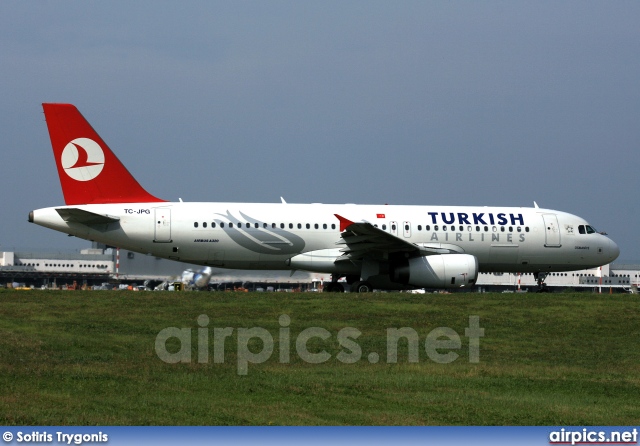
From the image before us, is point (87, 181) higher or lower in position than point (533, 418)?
higher

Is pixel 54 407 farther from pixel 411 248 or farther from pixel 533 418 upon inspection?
pixel 411 248

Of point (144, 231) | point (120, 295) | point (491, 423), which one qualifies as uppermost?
point (144, 231)

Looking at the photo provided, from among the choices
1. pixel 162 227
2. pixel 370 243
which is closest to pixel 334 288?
pixel 370 243

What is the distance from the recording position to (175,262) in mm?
36781

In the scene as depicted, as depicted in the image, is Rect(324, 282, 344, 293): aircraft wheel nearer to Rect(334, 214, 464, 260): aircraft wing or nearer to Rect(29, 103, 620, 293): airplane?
Rect(29, 103, 620, 293): airplane

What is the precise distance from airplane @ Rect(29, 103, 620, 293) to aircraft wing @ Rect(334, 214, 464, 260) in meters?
0.04

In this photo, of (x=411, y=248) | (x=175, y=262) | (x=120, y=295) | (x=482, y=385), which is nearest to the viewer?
(x=482, y=385)

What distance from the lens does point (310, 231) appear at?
34.4 metres

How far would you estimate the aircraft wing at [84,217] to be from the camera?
105 feet

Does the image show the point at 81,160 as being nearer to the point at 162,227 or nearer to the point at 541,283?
the point at 162,227

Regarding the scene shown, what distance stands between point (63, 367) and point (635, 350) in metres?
13.5

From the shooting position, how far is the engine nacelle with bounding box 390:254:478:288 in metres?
32.9

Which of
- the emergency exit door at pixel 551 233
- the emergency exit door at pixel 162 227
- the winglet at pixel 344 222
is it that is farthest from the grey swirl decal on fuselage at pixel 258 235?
the emergency exit door at pixel 551 233

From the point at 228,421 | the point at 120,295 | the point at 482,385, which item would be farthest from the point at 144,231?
the point at 228,421
